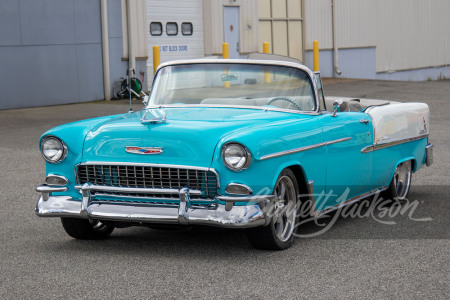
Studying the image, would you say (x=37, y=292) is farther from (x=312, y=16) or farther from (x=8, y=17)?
(x=312, y=16)

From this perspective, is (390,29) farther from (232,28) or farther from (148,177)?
(148,177)

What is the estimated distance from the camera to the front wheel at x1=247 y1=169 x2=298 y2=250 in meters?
5.56

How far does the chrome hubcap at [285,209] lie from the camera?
5.71 m

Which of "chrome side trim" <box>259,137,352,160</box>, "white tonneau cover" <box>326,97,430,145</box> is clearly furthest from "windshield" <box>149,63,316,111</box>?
"white tonneau cover" <box>326,97,430,145</box>

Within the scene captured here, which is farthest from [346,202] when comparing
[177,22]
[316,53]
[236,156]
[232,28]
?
[316,53]

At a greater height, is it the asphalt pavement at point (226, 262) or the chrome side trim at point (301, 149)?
the chrome side trim at point (301, 149)

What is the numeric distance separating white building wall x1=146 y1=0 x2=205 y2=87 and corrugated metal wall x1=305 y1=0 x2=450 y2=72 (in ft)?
15.9

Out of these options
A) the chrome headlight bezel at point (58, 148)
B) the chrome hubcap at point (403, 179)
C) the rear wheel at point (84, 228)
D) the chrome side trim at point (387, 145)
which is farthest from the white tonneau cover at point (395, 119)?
the chrome headlight bezel at point (58, 148)

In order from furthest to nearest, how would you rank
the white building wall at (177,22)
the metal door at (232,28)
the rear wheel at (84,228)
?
1. the metal door at (232,28)
2. the white building wall at (177,22)
3. the rear wheel at (84,228)

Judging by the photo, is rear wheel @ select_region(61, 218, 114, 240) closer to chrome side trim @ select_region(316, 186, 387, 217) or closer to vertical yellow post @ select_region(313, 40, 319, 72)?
chrome side trim @ select_region(316, 186, 387, 217)

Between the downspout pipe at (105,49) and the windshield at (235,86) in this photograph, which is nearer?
the windshield at (235,86)

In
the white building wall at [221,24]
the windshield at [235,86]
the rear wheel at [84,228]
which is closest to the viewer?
the rear wheel at [84,228]

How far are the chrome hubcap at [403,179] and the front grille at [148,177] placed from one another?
2.79 m

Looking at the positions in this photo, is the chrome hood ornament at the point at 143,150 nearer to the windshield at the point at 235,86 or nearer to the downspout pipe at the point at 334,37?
the windshield at the point at 235,86
